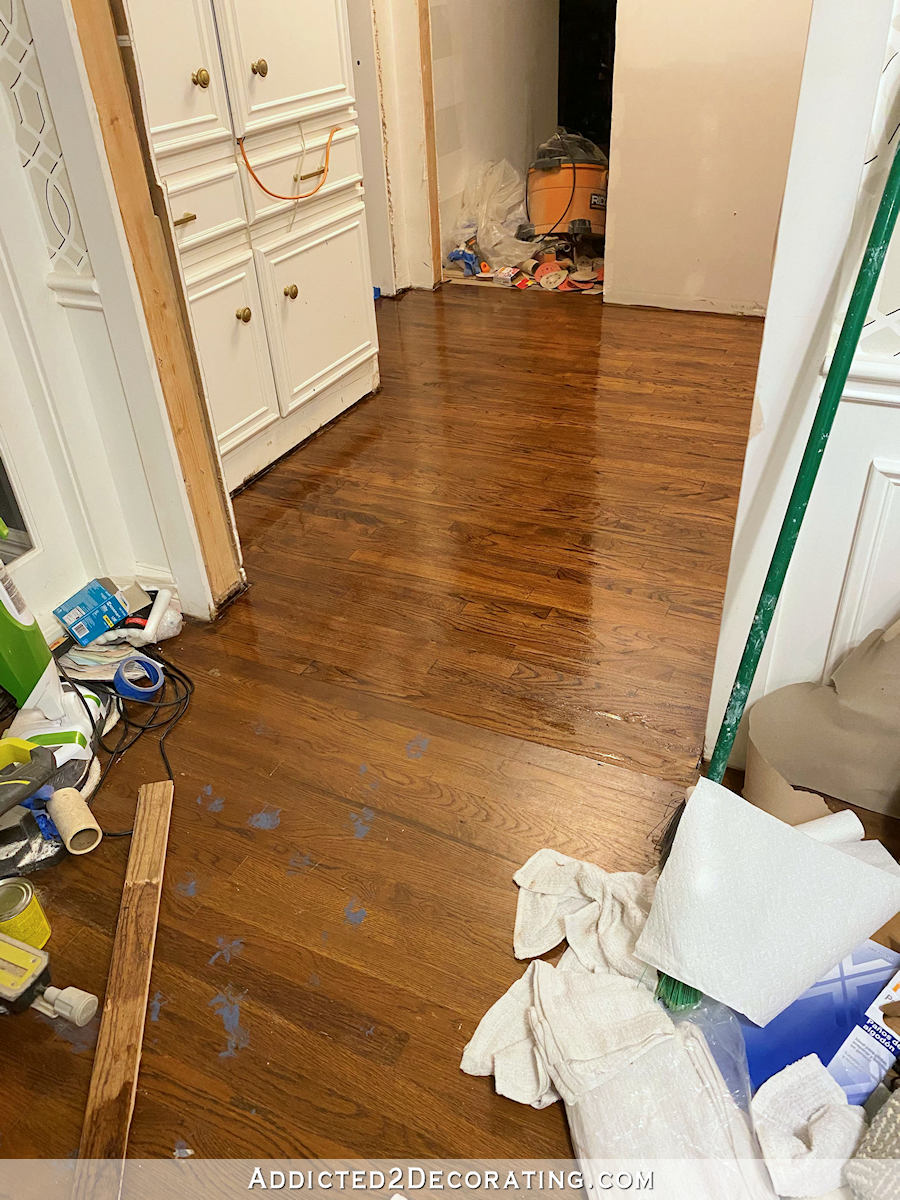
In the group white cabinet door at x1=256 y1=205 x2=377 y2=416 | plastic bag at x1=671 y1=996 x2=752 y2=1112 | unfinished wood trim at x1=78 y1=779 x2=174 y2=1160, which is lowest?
unfinished wood trim at x1=78 y1=779 x2=174 y2=1160

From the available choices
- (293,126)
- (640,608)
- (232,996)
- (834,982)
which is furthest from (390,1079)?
(293,126)

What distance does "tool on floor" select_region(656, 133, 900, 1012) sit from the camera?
116cm

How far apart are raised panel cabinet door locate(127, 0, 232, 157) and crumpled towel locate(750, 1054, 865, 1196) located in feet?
7.70

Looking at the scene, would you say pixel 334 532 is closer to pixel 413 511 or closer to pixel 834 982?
pixel 413 511

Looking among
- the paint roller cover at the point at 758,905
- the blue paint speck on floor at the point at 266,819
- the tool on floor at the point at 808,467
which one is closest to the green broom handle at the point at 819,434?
the tool on floor at the point at 808,467

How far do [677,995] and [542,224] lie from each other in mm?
4317

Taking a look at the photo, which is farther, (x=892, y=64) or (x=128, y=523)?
(x=128, y=523)

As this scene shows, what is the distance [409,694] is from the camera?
204 cm

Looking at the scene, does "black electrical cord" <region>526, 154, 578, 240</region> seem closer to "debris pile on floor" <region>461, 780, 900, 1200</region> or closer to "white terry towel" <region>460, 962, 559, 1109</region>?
"debris pile on floor" <region>461, 780, 900, 1200</region>

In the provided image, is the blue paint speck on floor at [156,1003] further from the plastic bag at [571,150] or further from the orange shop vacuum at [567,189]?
the plastic bag at [571,150]

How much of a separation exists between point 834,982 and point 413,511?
1767mm

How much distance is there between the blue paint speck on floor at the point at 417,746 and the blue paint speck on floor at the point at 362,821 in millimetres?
172

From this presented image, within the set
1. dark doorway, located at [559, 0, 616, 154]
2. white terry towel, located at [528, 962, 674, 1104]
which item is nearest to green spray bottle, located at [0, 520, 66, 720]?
white terry towel, located at [528, 962, 674, 1104]

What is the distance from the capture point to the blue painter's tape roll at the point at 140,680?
2.03 metres
